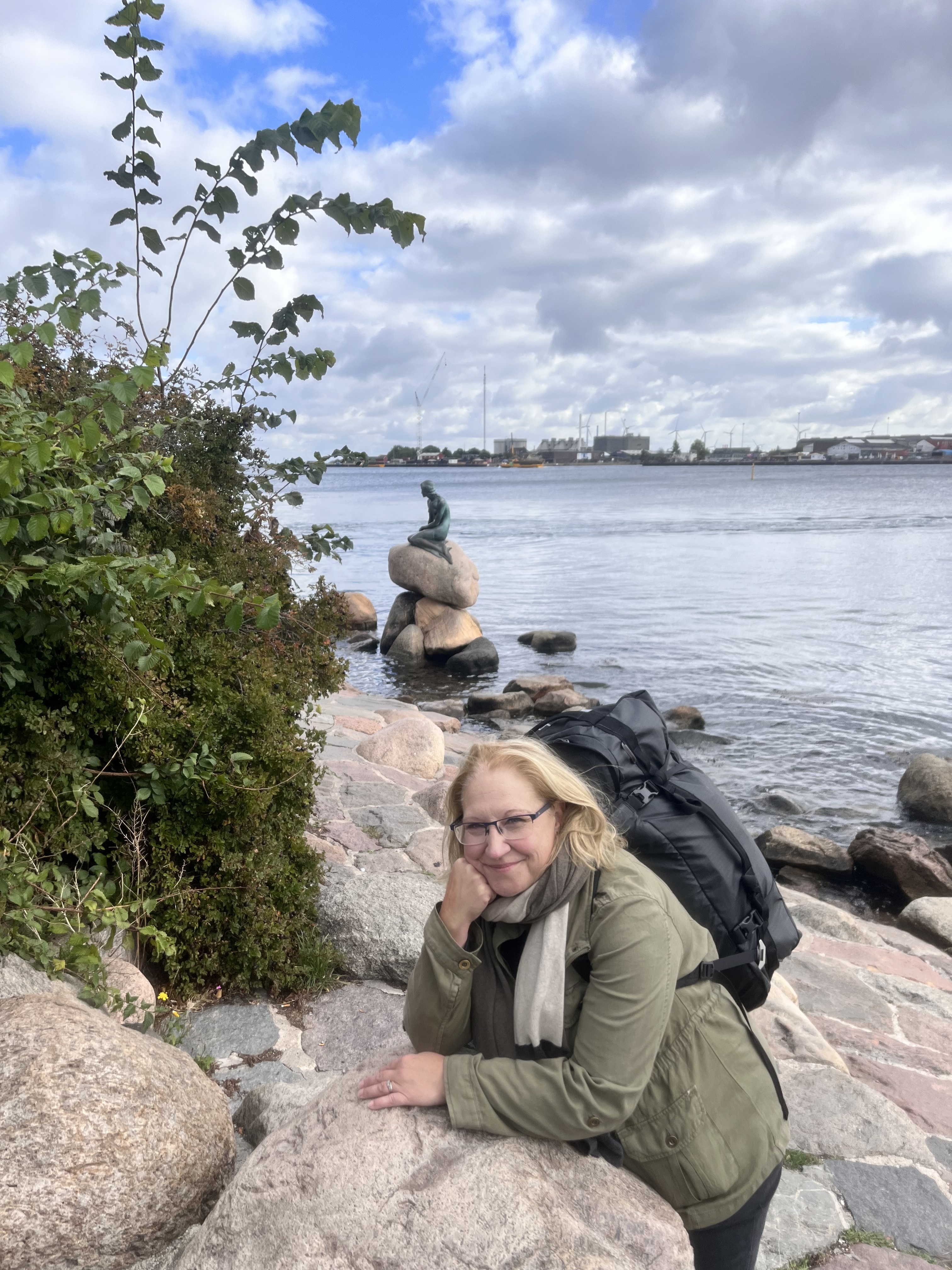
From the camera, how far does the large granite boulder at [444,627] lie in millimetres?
18062

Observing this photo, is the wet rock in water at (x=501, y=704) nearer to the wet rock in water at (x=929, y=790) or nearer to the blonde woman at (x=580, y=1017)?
the wet rock in water at (x=929, y=790)

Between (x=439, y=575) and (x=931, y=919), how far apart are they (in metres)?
12.9

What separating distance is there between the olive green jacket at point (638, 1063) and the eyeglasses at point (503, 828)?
0.59ft

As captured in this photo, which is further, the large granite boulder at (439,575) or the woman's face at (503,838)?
the large granite boulder at (439,575)

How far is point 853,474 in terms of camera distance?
12206 centimetres

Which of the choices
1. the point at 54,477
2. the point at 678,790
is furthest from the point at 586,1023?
the point at 54,477

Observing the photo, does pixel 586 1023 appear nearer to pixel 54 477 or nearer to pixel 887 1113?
pixel 54 477

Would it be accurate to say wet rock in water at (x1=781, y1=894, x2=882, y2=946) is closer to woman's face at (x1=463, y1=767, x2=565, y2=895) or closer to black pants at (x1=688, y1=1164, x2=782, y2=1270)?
black pants at (x1=688, y1=1164, x2=782, y2=1270)

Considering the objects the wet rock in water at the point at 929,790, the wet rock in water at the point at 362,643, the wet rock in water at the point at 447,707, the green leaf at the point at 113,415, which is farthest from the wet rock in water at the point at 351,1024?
the wet rock in water at the point at 362,643

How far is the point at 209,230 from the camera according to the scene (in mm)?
4137

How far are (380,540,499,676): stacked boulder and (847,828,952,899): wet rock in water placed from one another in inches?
386

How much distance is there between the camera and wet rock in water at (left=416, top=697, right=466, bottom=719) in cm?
1427

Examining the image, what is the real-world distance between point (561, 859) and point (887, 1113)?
8.81 feet

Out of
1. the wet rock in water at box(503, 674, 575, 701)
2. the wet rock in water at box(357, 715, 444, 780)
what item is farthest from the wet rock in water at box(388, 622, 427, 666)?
the wet rock in water at box(357, 715, 444, 780)
